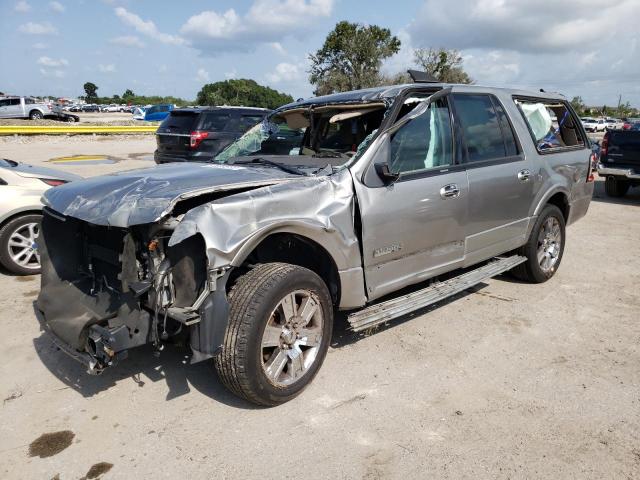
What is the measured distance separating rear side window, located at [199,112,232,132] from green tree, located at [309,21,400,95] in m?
35.2

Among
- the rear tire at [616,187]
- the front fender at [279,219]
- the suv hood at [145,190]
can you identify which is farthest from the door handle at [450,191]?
the rear tire at [616,187]

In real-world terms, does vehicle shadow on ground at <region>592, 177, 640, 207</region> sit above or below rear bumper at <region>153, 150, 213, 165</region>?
below

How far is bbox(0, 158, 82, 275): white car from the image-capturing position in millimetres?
5293

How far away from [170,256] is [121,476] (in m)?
1.14

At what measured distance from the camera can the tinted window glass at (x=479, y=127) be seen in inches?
168

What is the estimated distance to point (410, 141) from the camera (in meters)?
3.85

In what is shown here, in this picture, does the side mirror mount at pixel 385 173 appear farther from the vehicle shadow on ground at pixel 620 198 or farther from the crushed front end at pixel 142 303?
the vehicle shadow on ground at pixel 620 198

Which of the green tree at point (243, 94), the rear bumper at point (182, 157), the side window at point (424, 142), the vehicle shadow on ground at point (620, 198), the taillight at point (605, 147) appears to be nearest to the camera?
the side window at point (424, 142)

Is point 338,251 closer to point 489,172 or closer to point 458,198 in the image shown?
point 458,198

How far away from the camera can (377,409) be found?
3156 millimetres

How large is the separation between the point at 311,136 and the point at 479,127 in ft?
4.82

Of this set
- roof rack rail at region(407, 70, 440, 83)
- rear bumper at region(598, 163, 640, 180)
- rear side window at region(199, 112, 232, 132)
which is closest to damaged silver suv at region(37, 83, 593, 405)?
roof rack rail at region(407, 70, 440, 83)

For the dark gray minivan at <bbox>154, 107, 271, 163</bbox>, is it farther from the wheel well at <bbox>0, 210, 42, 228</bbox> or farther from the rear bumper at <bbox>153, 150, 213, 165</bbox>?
the wheel well at <bbox>0, 210, 42, 228</bbox>

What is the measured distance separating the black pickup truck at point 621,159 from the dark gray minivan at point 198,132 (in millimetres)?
7604
